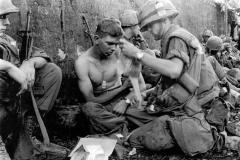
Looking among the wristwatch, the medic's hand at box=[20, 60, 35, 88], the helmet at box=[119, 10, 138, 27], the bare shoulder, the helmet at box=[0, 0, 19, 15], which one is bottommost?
the bare shoulder

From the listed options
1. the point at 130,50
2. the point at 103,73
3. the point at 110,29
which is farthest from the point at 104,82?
the point at 130,50

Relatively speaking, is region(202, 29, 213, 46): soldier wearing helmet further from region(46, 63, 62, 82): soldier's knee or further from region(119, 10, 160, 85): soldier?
region(46, 63, 62, 82): soldier's knee

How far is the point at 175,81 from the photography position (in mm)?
4066

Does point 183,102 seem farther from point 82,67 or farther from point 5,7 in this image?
point 5,7

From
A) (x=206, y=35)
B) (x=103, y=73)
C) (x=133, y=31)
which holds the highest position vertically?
(x=133, y=31)

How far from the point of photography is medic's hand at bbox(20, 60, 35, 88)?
390cm

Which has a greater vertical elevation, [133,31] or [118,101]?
[133,31]

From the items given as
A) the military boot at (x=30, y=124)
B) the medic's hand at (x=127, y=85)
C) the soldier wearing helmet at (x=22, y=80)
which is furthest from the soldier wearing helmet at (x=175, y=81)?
the military boot at (x=30, y=124)

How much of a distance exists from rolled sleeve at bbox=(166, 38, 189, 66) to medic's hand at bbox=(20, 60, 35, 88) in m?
1.37

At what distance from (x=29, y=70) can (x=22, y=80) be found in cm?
25

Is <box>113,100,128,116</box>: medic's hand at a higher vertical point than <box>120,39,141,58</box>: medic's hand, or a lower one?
lower

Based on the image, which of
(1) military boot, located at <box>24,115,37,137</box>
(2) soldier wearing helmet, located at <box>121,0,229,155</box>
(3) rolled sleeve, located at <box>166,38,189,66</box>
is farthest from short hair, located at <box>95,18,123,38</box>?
(1) military boot, located at <box>24,115,37,137</box>

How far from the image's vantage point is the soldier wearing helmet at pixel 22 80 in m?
3.77

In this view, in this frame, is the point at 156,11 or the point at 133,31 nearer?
the point at 156,11
